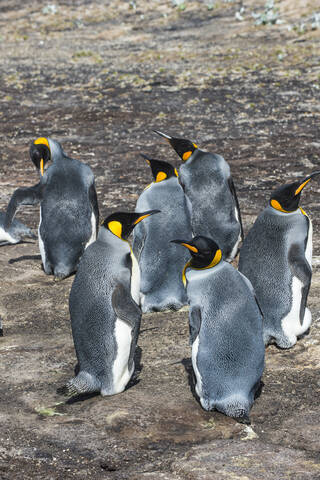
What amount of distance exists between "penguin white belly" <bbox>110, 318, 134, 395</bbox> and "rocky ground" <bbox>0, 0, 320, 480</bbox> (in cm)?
13

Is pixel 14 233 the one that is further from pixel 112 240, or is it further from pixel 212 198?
pixel 112 240

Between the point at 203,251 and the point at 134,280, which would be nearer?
the point at 203,251

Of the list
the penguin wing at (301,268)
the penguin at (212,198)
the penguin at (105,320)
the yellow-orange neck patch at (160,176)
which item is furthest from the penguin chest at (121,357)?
the penguin at (212,198)

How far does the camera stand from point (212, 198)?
22.4 feet

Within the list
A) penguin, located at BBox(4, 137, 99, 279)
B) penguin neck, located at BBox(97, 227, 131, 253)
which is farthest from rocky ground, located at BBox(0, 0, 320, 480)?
penguin neck, located at BBox(97, 227, 131, 253)

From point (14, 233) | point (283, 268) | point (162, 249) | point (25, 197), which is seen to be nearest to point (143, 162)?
point (14, 233)

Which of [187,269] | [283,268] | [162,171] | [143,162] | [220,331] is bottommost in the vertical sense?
[143,162]

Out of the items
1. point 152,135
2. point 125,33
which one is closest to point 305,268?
point 152,135

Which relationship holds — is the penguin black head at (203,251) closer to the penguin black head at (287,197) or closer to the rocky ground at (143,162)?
the rocky ground at (143,162)

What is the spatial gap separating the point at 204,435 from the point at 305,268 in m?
1.52

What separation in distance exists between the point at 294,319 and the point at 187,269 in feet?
3.58

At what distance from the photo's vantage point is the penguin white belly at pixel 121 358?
14.1 ft

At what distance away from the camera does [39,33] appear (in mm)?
19141

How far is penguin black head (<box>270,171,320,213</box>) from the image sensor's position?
4938mm
